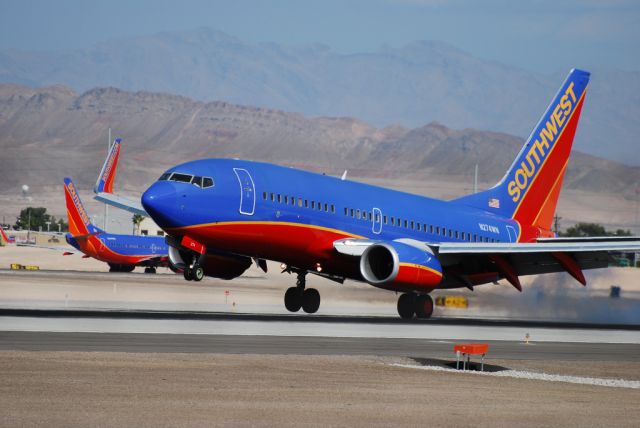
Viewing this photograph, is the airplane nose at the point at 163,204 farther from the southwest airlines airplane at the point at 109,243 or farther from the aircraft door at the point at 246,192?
the southwest airlines airplane at the point at 109,243

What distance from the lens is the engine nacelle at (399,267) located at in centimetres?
4047

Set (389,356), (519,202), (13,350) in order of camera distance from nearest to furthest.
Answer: (13,350) → (389,356) → (519,202)

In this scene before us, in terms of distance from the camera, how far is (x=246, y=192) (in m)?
39.8

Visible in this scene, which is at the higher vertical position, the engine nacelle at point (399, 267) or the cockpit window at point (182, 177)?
the cockpit window at point (182, 177)

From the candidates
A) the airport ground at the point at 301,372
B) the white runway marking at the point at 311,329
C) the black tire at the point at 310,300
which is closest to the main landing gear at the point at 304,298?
the black tire at the point at 310,300

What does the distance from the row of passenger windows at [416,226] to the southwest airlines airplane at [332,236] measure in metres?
0.04

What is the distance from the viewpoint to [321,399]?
18.4 meters

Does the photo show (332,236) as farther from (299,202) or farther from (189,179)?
(189,179)

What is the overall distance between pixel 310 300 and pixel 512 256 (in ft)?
25.4

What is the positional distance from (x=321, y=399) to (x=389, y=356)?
8.10 metres

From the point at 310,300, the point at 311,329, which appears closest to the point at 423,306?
the point at 310,300

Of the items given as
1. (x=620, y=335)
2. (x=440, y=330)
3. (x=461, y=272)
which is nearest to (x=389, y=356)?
(x=440, y=330)

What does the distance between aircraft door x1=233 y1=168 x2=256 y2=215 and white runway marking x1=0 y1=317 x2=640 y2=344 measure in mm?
4296

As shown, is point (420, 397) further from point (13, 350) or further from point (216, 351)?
point (13, 350)
